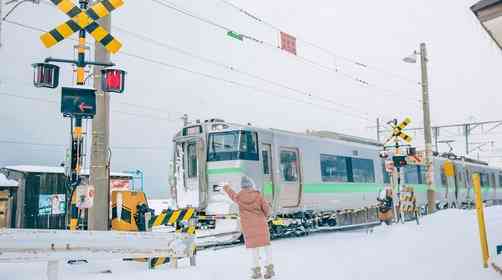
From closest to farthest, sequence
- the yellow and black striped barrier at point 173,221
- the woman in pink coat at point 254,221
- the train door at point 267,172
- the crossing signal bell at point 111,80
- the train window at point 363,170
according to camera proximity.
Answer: the woman in pink coat at point 254,221 < the yellow and black striped barrier at point 173,221 < the crossing signal bell at point 111,80 < the train door at point 267,172 < the train window at point 363,170

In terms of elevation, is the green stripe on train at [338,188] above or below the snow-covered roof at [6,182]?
below

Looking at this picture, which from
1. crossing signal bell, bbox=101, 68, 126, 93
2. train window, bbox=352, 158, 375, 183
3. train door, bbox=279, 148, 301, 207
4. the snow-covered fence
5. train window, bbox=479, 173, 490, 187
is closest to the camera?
the snow-covered fence

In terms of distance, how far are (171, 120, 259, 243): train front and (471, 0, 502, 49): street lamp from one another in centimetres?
675

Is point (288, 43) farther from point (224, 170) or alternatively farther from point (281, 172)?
point (224, 170)

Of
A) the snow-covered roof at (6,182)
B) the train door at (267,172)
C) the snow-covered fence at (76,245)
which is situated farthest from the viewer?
the snow-covered roof at (6,182)

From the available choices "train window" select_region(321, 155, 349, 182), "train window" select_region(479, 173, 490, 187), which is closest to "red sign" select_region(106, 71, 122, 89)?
"train window" select_region(321, 155, 349, 182)

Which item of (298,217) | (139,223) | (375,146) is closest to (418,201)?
(375,146)

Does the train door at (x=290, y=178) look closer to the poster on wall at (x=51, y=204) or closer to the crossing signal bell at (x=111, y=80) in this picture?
the crossing signal bell at (x=111, y=80)

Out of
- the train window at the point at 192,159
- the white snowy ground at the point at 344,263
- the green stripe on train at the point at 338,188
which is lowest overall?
the white snowy ground at the point at 344,263

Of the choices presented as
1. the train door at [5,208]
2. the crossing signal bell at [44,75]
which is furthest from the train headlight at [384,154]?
the train door at [5,208]

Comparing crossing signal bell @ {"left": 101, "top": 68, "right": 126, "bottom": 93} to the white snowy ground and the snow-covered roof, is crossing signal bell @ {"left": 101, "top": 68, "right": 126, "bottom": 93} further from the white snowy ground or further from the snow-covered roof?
the snow-covered roof

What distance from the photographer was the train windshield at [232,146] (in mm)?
11828

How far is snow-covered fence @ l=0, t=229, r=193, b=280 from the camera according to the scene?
5008 mm

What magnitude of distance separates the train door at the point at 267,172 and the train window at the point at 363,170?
4.91m
